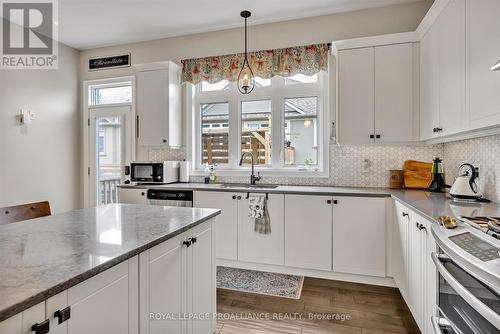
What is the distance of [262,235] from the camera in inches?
115

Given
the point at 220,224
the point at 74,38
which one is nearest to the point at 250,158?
the point at 220,224

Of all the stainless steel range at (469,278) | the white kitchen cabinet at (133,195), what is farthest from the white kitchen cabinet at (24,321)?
the white kitchen cabinet at (133,195)

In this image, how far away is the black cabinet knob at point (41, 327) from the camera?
71 cm

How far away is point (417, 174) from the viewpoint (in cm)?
291

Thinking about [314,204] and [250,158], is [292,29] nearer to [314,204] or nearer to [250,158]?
[250,158]

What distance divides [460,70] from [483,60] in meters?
0.30

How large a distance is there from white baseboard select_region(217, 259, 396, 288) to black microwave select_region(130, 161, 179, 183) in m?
1.26

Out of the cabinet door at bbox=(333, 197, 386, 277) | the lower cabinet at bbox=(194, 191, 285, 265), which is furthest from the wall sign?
the cabinet door at bbox=(333, 197, 386, 277)

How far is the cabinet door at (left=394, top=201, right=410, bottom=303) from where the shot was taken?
7.09 feet

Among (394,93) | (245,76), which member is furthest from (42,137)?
(394,93)

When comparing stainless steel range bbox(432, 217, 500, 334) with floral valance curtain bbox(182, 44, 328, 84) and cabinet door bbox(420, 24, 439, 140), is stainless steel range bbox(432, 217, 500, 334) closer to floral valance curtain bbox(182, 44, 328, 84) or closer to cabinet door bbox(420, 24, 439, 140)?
cabinet door bbox(420, 24, 439, 140)

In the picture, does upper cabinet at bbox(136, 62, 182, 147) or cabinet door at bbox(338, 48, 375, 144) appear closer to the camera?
cabinet door at bbox(338, 48, 375, 144)

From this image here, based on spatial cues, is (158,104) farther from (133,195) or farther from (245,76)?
(245,76)

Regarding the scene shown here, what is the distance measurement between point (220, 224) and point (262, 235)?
49cm
